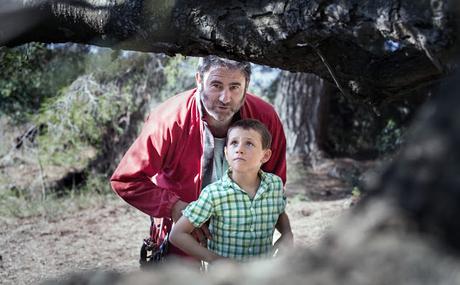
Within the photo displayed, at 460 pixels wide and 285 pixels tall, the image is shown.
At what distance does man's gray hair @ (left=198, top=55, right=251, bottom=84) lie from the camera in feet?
12.2

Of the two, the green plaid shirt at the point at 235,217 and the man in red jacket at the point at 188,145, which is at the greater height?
the man in red jacket at the point at 188,145

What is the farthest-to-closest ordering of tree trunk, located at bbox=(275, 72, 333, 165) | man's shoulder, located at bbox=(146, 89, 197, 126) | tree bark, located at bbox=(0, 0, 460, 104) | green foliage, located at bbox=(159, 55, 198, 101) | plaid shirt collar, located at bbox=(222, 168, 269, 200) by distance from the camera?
tree trunk, located at bbox=(275, 72, 333, 165), green foliage, located at bbox=(159, 55, 198, 101), man's shoulder, located at bbox=(146, 89, 197, 126), plaid shirt collar, located at bbox=(222, 168, 269, 200), tree bark, located at bbox=(0, 0, 460, 104)

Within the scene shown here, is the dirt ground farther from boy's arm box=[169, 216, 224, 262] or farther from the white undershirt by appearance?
boy's arm box=[169, 216, 224, 262]

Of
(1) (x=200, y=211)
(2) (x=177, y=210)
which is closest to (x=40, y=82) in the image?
(2) (x=177, y=210)

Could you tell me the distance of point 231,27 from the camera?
8.32ft

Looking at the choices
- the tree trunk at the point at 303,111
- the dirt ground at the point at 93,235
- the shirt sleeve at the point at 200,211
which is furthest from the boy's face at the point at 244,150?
the tree trunk at the point at 303,111

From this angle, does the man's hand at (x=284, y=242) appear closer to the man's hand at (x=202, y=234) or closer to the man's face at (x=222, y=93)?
the man's hand at (x=202, y=234)

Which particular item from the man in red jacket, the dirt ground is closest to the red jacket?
the man in red jacket

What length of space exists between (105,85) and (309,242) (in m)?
4.96

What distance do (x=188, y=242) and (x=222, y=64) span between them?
111 centimetres

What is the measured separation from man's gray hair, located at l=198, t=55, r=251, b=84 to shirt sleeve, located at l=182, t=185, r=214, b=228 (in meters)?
0.86

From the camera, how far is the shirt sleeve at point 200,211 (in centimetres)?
324

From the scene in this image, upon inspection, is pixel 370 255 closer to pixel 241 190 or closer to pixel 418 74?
pixel 418 74

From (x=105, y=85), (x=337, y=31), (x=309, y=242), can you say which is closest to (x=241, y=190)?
(x=337, y=31)
